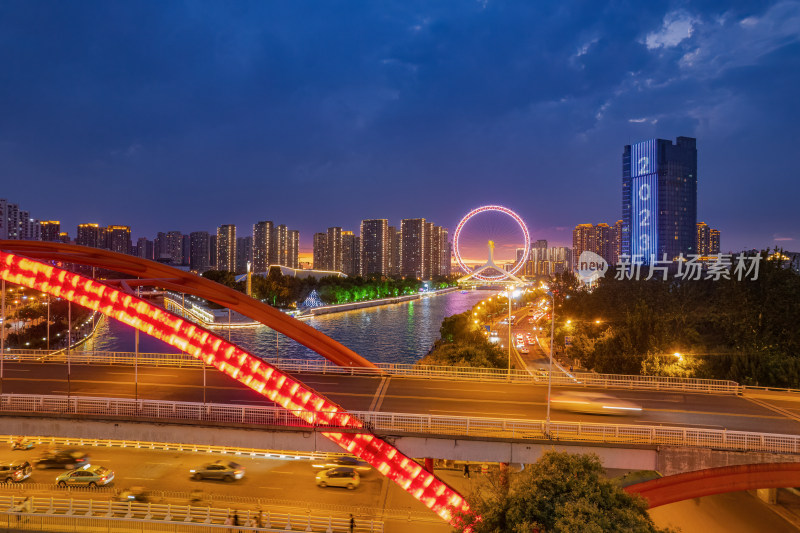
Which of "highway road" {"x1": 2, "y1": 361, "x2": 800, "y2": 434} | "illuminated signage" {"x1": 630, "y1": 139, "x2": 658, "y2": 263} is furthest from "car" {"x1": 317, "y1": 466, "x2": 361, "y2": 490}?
"illuminated signage" {"x1": 630, "y1": 139, "x2": 658, "y2": 263}

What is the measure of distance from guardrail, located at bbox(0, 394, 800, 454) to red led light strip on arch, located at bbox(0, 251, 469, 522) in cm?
46

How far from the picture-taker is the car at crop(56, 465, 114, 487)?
19906 millimetres

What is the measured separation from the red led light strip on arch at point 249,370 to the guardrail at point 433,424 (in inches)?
18.2

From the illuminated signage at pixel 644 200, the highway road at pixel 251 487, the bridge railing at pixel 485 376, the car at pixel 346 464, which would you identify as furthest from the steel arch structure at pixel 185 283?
the illuminated signage at pixel 644 200

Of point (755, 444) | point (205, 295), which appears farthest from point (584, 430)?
point (205, 295)

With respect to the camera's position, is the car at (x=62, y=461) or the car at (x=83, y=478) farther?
the car at (x=62, y=461)

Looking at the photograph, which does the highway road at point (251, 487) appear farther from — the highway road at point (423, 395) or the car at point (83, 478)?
the highway road at point (423, 395)

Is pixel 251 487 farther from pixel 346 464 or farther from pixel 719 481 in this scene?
pixel 719 481

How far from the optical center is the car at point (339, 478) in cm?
2078

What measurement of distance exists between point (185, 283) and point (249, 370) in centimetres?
973

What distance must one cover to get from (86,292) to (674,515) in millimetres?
27923

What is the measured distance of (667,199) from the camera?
17575cm

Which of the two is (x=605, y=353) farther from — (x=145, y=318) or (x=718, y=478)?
(x=145, y=318)

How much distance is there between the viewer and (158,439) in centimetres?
1892
